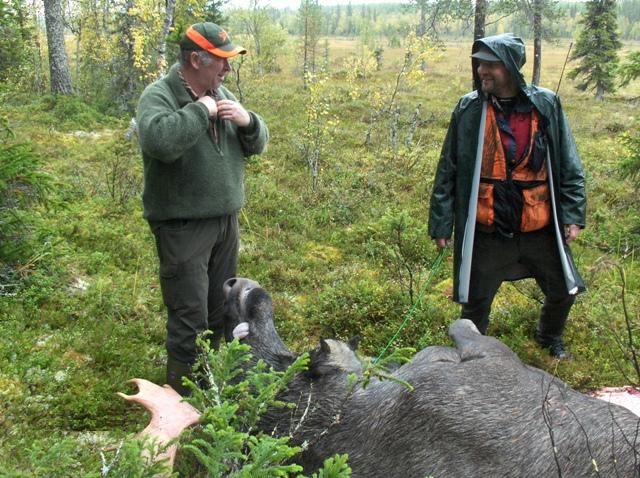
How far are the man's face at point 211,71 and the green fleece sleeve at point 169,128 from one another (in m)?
0.34

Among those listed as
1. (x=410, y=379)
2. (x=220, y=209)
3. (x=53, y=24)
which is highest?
(x=53, y=24)

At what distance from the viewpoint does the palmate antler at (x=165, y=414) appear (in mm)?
2457

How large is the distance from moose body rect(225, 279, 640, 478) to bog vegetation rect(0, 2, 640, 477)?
550 mm

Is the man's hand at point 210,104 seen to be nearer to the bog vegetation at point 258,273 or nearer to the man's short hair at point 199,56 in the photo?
the man's short hair at point 199,56

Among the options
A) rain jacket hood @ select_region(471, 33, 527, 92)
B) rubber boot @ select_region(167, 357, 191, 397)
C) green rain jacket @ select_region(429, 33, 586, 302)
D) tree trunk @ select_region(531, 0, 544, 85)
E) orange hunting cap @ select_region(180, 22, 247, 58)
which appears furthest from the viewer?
tree trunk @ select_region(531, 0, 544, 85)

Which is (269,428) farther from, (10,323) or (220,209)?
(10,323)

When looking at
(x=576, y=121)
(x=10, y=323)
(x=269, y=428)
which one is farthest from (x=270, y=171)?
(x=576, y=121)

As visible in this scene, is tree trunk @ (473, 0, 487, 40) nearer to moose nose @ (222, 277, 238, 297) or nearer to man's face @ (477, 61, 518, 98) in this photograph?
man's face @ (477, 61, 518, 98)

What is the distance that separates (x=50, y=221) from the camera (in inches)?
303

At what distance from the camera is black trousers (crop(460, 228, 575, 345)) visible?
4625 millimetres

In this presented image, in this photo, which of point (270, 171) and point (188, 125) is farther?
point (270, 171)

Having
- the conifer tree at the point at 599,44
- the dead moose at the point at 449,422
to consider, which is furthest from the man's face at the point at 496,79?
the conifer tree at the point at 599,44

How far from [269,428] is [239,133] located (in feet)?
7.32

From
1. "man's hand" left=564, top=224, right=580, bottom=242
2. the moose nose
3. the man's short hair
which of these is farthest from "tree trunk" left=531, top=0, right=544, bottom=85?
the moose nose
